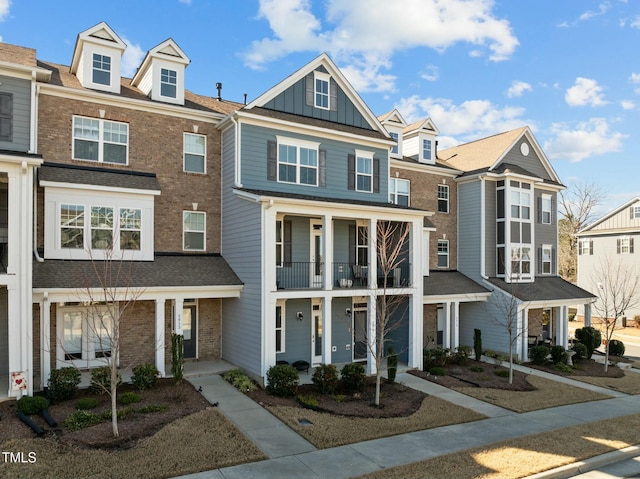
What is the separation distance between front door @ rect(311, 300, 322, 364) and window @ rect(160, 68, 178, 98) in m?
9.53

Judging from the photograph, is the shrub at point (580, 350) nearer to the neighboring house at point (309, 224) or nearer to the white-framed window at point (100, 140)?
the neighboring house at point (309, 224)

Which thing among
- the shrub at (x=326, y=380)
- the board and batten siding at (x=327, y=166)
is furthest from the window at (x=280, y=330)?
the board and batten siding at (x=327, y=166)

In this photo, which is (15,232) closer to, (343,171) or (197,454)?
(197,454)

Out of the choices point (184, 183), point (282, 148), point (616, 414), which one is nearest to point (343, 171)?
point (282, 148)

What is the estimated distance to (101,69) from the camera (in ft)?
53.1

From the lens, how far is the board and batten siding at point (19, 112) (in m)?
13.3

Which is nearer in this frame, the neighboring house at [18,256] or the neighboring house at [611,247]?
the neighboring house at [18,256]

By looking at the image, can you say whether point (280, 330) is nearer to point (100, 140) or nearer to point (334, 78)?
point (100, 140)

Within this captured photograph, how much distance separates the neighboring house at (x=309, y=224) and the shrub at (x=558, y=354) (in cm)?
686

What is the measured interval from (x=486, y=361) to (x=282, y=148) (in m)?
12.9

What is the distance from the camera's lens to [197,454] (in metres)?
9.20

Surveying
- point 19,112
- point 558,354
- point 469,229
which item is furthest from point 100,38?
point 558,354

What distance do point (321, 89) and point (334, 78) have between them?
0.74 metres

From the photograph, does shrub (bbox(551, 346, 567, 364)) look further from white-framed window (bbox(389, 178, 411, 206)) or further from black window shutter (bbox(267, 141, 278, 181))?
black window shutter (bbox(267, 141, 278, 181))
